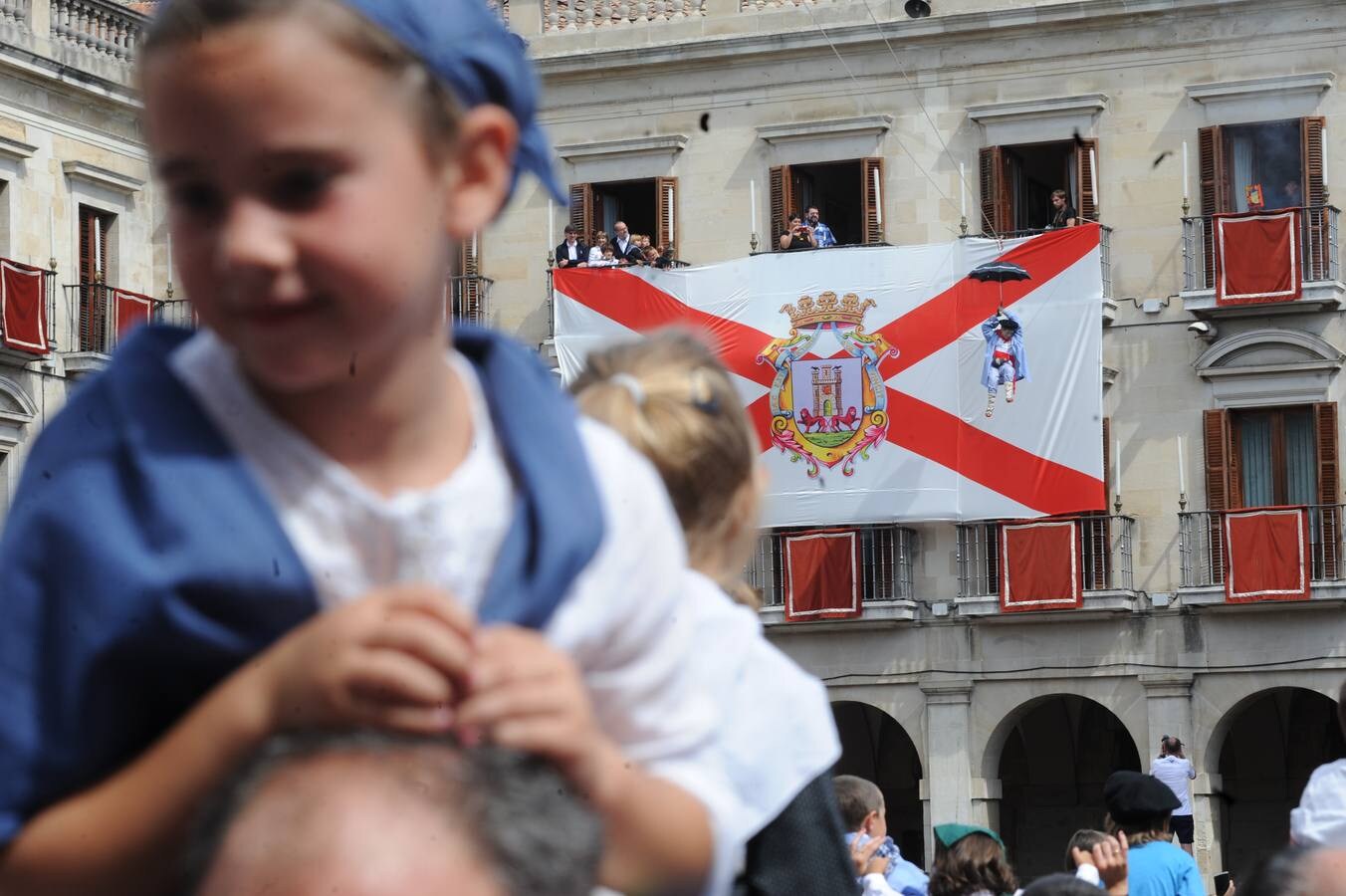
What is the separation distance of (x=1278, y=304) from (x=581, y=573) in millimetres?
23374

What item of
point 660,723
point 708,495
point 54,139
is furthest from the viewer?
point 54,139

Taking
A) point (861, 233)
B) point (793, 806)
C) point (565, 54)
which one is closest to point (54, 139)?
point (565, 54)

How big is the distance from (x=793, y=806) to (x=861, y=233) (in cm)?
2510

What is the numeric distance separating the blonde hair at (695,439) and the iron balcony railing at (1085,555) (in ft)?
74.9

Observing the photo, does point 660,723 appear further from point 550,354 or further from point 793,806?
point 550,354

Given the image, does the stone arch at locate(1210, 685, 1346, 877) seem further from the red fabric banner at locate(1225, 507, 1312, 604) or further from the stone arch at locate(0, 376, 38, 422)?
the stone arch at locate(0, 376, 38, 422)

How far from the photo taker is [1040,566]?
24734 millimetres

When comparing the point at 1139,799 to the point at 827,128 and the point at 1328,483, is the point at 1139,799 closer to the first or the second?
the point at 1328,483

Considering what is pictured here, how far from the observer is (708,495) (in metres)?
2.08

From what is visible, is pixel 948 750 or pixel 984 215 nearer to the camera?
pixel 948 750

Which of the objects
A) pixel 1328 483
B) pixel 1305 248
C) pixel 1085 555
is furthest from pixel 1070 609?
pixel 1305 248

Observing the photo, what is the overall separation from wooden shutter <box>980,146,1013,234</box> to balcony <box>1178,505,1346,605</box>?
346cm

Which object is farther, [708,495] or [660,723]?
[708,495]

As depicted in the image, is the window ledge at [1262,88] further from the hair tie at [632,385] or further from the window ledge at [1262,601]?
the hair tie at [632,385]
